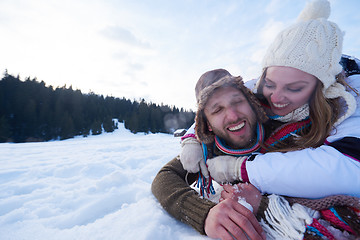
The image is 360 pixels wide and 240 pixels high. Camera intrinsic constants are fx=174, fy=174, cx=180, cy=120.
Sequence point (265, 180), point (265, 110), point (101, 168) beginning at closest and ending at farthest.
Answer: point (265, 180) < point (265, 110) < point (101, 168)

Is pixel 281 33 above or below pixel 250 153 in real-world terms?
above

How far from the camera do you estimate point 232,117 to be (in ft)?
5.98

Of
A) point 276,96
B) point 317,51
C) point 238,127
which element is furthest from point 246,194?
point 317,51

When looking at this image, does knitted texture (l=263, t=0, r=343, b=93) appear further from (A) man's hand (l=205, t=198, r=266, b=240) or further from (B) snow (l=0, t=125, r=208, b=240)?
(B) snow (l=0, t=125, r=208, b=240)

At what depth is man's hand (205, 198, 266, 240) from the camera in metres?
0.95

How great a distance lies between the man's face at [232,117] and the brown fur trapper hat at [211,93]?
0.17ft

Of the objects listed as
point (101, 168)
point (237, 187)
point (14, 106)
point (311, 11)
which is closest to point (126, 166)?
point (101, 168)

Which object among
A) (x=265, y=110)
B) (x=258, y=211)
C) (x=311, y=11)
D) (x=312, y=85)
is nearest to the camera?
(x=258, y=211)

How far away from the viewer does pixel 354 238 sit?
0.88 metres

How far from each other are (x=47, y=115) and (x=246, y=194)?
109 feet

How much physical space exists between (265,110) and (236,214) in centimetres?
133

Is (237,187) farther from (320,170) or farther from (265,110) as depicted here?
(265,110)

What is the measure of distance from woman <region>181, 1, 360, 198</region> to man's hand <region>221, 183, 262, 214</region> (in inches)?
3.2

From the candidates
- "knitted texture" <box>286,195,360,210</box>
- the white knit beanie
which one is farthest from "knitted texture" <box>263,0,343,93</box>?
"knitted texture" <box>286,195,360,210</box>
